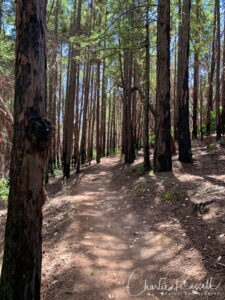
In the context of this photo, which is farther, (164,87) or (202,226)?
(164,87)

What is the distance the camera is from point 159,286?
3.11 m

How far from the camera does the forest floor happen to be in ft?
10.2

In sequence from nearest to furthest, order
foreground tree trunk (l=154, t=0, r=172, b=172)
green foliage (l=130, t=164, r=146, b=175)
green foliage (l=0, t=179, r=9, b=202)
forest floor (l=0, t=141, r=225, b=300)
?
1. forest floor (l=0, t=141, r=225, b=300)
2. green foliage (l=0, t=179, r=9, b=202)
3. foreground tree trunk (l=154, t=0, r=172, b=172)
4. green foliage (l=130, t=164, r=146, b=175)

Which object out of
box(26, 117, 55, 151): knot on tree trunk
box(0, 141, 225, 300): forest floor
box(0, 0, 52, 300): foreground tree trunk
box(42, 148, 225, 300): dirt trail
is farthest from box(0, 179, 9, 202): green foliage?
box(26, 117, 55, 151): knot on tree trunk

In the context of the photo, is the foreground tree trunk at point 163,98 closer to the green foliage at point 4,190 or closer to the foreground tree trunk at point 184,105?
the foreground tree trunk at point 184,105

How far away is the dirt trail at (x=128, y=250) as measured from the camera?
3.11m

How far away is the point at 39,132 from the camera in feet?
8.14

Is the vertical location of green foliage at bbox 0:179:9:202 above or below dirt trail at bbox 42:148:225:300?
above

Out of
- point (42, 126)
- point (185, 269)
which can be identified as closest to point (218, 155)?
point (185, 269)

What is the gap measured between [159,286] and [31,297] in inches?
65.1

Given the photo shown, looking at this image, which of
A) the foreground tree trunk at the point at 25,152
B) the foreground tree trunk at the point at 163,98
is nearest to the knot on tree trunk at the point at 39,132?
the foreground tree trunk at the point at 25,152

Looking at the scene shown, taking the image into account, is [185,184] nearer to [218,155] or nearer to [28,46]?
[218,155]

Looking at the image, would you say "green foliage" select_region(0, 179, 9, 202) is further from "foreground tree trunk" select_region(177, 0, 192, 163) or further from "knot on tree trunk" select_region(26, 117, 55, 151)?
"foreground tree trunk" select_region(177, 0, 192, 163)

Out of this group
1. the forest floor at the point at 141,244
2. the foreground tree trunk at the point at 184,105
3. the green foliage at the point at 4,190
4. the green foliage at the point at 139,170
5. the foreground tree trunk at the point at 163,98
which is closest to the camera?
the forest floor at the point at 141,244
